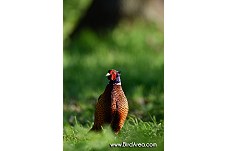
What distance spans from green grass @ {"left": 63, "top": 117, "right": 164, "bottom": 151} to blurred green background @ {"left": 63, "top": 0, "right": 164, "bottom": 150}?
2.5 inches

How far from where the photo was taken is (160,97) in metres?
4.25

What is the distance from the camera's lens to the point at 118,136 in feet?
11.9

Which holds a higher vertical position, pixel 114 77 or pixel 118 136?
pixel 114 77

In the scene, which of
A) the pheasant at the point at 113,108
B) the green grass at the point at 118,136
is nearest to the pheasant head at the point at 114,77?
the pheasant at the point at 113,108

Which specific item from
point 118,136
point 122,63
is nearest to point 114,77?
point 118,136

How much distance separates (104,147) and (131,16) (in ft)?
7.61

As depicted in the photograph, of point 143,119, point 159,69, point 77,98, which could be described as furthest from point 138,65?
point 143,119

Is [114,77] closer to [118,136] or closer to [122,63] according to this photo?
[118,136]

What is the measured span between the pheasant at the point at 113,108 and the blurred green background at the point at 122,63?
13 cm

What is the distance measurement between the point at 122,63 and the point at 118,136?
3.61ft

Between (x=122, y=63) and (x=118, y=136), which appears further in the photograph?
(x=122, y=63)

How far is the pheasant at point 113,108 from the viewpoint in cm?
363

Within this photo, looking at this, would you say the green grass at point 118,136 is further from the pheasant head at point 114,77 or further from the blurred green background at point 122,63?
the pheasant head at point 114,77

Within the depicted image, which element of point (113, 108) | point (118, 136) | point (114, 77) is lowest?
point (118, 136)
